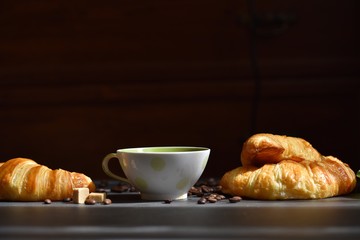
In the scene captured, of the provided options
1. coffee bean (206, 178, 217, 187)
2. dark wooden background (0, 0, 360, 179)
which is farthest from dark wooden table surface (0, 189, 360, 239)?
dark wooden background (0, 0, 360, 179)

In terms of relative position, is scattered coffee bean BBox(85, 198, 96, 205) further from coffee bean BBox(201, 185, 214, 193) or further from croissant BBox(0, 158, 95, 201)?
coffee bean BBox(201, 185, 214, 193)

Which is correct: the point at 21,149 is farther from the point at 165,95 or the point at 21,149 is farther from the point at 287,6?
the point at 287,6

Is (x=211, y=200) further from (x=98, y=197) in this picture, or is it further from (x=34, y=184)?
(x=34, y=184)

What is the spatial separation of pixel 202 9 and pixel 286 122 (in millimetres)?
477

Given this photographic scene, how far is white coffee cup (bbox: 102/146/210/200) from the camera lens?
1055 mm

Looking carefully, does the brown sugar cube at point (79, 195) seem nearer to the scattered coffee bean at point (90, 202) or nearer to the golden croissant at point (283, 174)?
the scattered coffee bean at point (90, 202)

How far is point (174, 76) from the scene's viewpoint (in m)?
2.38

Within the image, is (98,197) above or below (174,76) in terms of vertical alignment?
below

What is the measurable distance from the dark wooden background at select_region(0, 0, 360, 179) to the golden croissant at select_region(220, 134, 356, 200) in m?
1.17

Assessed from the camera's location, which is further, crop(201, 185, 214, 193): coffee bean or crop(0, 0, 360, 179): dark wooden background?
crop(0, 0, 360, 179): dark wooden background

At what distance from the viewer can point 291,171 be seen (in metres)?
1.08

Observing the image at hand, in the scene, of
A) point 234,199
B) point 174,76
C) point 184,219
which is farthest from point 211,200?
point 174,76

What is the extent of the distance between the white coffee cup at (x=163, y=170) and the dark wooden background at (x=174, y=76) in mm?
1240

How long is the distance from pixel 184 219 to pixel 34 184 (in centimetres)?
30
